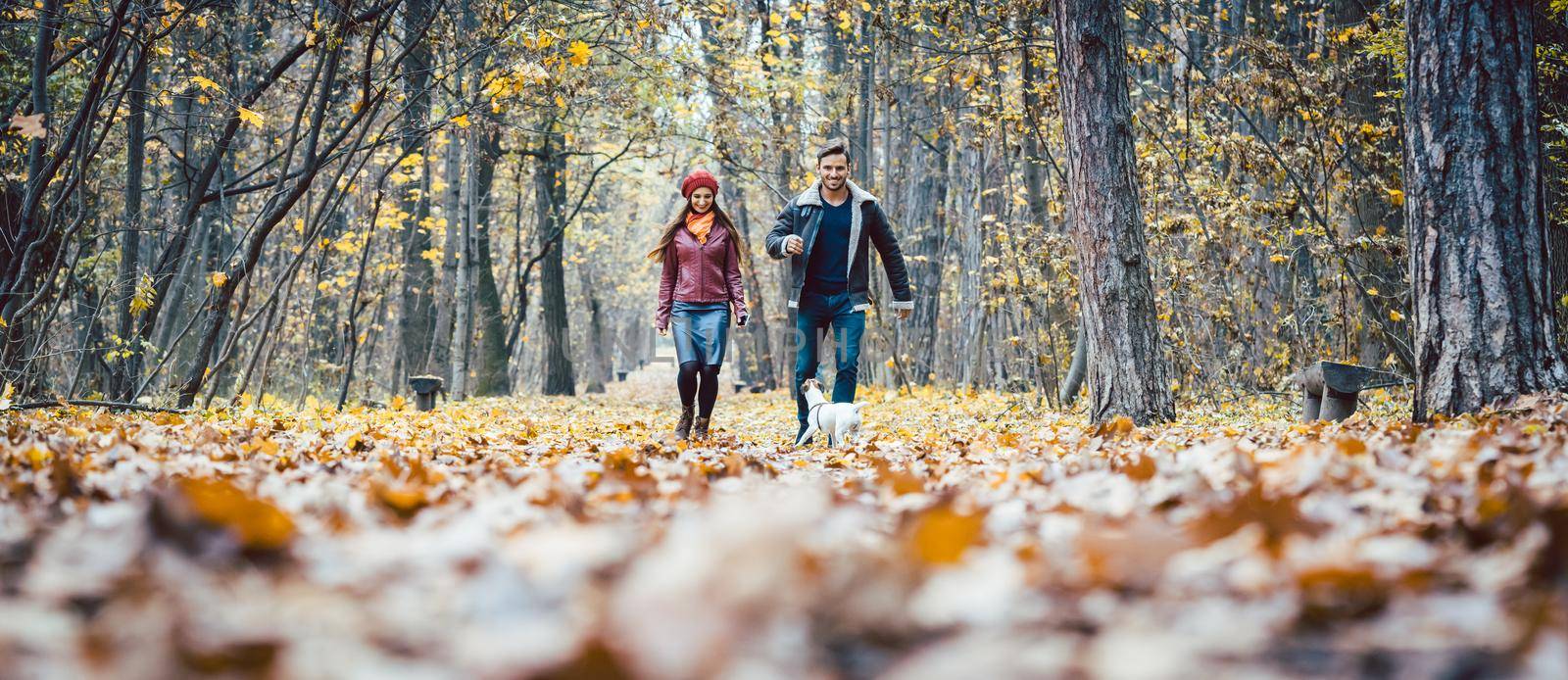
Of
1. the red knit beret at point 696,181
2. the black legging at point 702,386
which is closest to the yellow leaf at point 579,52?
the red knit beret at point 696,181

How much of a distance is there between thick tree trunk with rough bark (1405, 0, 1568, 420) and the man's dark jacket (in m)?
3.21

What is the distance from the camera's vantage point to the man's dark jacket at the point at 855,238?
662cm

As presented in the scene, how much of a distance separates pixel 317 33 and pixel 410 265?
10.7 m

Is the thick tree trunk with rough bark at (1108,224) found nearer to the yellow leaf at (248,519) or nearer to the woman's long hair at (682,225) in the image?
the woman's long hair at (682,225)

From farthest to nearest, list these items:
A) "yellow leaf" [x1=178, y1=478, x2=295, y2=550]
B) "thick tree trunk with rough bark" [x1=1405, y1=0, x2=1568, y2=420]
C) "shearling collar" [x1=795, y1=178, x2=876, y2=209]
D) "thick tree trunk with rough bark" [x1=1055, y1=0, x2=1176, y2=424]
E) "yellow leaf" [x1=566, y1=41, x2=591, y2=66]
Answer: "yellow leaf" [x1=566, y1=41, x2=591, y2=66], "shearling collar" [x1=795, y1=178, x2=876, y2=209], "thick tree trunk with rough bark" [x1=1055, y1=0, x2=1176, y2=424], "thick tree trunk with rough bark" [x1=1405, y1=0, x2=1568, y2=420], "yellow leaf" [x1=178, y1=478, x2=295, y2=550]

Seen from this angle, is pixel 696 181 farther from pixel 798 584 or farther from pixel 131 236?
pixel 131 236

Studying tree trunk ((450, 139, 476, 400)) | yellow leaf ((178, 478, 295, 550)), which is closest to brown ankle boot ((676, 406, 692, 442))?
yellow leaf ((178, 478, 295, 550))

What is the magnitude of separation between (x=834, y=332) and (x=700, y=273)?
1059 mm

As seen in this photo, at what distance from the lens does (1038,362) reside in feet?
33.2

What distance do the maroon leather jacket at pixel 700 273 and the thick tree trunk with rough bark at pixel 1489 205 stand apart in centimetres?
414

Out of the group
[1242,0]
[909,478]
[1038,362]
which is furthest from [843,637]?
[1242,0]

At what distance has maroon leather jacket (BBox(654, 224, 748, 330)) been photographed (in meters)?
6.93

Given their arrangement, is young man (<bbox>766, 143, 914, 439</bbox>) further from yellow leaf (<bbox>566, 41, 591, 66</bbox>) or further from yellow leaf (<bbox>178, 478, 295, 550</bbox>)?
yellow leaf (<bbox>178, 478, 295, 550</bbox>)

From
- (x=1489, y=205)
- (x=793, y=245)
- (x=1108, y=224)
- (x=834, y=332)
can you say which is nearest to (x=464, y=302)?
(x=834, y=332)
